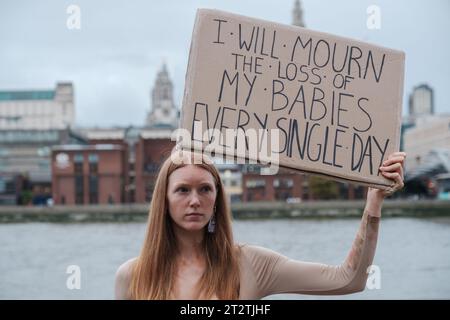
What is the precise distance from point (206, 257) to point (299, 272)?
214 millimetres

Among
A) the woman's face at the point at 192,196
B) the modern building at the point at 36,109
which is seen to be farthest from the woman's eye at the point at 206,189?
the modern building at the point at 36,109

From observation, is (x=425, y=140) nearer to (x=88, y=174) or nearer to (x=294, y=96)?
(x=88, y=174)

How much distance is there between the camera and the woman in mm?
1769

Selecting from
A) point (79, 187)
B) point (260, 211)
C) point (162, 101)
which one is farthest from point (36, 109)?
point (260, 211)

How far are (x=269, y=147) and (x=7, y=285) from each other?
19.5m

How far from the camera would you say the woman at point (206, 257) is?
1.77 metres

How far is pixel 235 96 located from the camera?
1.89m

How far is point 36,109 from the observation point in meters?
85.0

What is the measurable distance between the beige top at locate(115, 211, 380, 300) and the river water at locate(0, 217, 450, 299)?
8596mm

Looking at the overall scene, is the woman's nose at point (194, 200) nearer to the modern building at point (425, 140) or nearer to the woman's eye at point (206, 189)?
the woman's eye at point (206, 189)

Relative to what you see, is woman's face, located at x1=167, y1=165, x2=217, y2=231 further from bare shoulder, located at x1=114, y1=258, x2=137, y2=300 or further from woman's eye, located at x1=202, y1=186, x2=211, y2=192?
bare shoulder, located at x1=114, y1=258, x2=137, y2=300

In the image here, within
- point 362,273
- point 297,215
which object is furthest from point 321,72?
point 297,215

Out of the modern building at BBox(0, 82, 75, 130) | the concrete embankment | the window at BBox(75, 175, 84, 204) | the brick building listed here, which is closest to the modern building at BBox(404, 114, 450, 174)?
the concrete embankment
